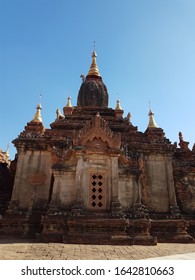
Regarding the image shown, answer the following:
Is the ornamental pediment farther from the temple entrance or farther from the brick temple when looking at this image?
the temple entrance

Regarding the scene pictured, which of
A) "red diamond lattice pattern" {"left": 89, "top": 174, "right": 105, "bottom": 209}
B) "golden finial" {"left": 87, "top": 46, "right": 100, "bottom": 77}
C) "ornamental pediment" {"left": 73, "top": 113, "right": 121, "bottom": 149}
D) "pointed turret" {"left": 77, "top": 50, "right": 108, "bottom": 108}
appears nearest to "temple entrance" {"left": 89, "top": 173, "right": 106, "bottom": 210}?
"red diamond lattice pattern" {"left": 89, "top": 174, "right": 105, "bottom": 209}

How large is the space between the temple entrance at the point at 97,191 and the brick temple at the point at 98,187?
0.06 m

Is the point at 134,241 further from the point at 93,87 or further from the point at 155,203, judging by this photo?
the point at 93,87

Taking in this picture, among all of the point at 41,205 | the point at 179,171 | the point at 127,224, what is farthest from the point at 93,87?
the point at 127,224

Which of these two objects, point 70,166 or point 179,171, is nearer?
point 70,166

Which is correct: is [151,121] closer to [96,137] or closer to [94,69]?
[96,137]

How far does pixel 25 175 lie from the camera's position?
739 inches

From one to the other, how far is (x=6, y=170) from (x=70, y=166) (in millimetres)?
9603

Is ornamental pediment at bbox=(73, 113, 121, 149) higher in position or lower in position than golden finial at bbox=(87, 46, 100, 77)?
lower

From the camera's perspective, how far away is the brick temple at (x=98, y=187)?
14.2 metres

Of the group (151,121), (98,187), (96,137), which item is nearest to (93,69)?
(151,121)

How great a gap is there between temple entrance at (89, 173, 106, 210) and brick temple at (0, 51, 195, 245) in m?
0.06

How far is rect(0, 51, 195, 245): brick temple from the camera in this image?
46.4 ft

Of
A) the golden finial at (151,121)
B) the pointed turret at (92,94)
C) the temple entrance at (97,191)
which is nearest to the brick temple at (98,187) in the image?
the temple entrance at (97,191)
